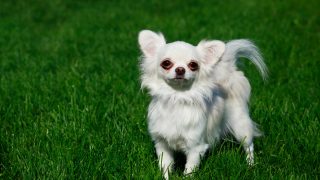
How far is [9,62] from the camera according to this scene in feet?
26.7

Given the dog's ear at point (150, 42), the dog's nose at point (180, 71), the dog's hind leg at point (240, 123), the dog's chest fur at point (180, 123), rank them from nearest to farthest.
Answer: the dog's nose at point (180, 71) < the dog's chest fur at point (180, 123) < the dog's ear at point (150, 42) < the dog's hind leg at point (240, 123)

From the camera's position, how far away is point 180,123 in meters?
4.36

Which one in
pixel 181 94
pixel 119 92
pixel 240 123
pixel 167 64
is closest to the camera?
pixel 167 64

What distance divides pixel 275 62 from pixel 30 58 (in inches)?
141

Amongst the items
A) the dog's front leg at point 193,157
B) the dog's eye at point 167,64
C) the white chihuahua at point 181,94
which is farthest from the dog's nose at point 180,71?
the dog's front leg at point 193,157

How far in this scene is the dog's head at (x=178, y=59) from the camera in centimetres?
423

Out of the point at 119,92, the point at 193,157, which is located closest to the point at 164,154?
the point at 193,157

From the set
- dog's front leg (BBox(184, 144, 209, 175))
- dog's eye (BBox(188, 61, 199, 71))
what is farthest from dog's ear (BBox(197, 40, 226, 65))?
Result: dog's front leg (BBox(184, 144, 209, 175))

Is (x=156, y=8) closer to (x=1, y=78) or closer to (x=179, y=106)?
(x=1, y=78)

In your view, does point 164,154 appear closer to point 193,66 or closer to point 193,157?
point 193,157

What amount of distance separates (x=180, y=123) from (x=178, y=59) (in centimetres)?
50

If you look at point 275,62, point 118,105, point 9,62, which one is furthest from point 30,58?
point 275,62

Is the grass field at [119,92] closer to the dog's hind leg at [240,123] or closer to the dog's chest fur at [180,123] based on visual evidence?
the dog's hind leg at [240,123]

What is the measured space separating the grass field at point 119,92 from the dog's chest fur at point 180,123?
0.26 metres
